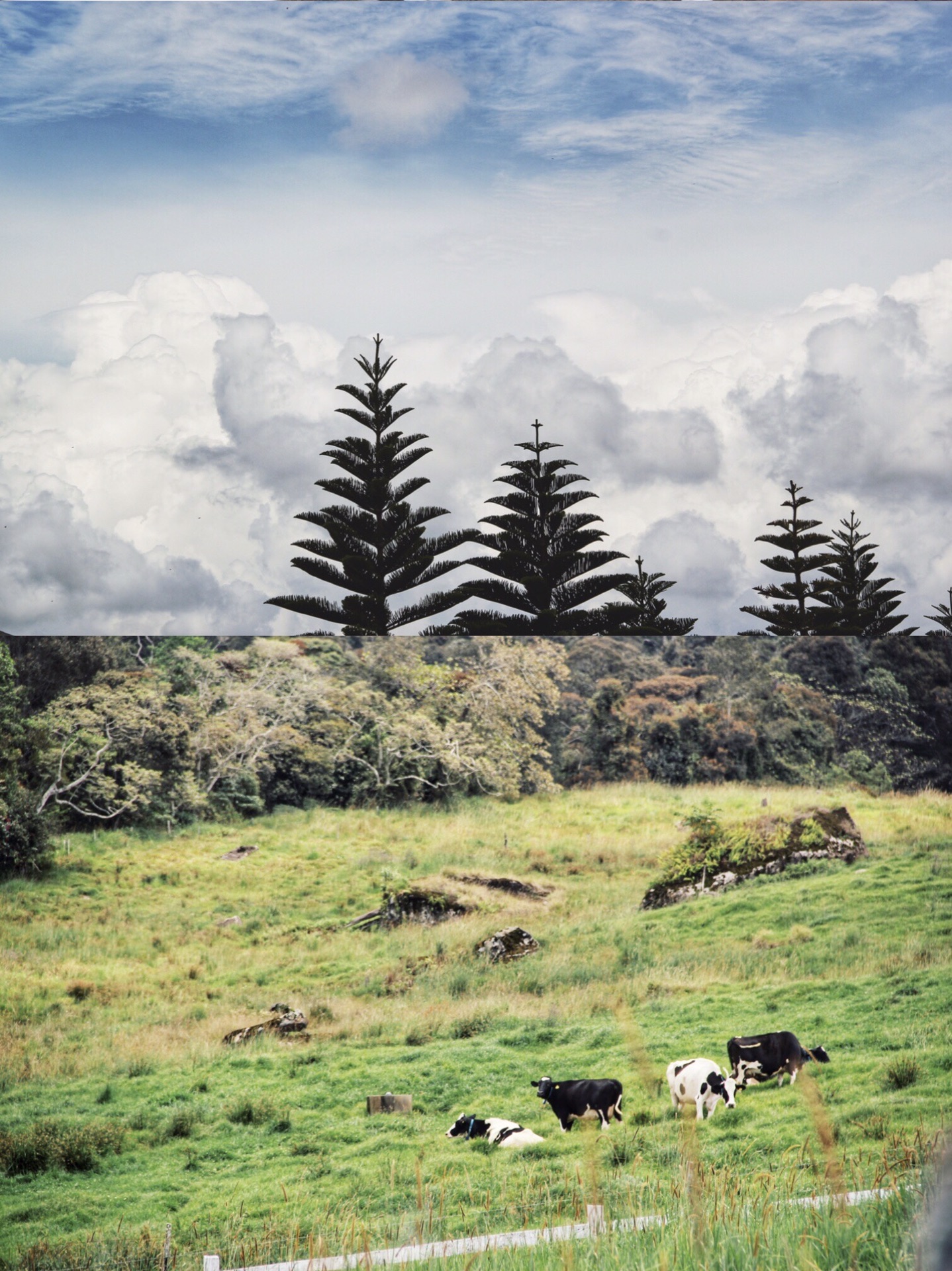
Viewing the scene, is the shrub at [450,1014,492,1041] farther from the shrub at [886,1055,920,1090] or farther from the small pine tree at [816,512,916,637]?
the small pine tree at [816,512,916,637]

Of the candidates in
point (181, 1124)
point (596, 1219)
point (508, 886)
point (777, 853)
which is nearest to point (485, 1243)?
point (596, 1219)

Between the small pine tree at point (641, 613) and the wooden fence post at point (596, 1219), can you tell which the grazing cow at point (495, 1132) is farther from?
the small pine tree at point (641, 613)

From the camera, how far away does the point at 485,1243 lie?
3.71 metres

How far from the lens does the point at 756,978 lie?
202 inches

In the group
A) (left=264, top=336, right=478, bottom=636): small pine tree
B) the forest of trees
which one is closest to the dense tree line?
(left=264, top=336, right=478, bottom=636): small pine tree

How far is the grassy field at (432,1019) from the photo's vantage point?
4.18 metres

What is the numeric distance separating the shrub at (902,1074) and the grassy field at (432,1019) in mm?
16

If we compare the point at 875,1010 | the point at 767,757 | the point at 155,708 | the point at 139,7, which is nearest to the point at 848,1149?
the point at 875,1010

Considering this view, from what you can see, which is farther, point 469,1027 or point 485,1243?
point 469,1027

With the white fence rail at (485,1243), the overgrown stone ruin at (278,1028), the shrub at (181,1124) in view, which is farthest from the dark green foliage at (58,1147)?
the white fence rail at (485,1243)

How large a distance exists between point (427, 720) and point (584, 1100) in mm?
1786

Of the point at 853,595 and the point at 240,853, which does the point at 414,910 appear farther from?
the point at 853,595

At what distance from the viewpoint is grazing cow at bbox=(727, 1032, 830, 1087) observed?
186 inches

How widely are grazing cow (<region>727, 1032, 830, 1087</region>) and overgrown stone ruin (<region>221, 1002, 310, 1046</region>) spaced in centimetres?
170
